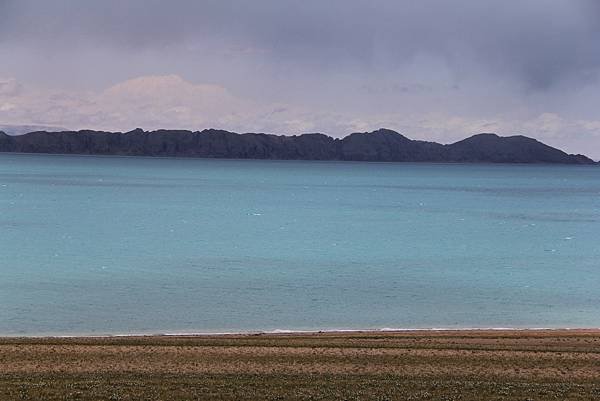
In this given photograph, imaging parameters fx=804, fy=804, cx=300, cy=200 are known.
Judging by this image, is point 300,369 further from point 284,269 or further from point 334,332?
point 284,269

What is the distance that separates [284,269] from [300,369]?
29610 millimetres

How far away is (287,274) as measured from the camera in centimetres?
4759

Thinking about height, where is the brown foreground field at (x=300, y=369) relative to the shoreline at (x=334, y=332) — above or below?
above

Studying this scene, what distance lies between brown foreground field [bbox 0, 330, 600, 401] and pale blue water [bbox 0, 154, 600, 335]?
8619 millimetres

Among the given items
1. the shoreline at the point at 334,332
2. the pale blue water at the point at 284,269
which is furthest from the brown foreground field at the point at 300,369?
the pale blue water at the point at 284,269

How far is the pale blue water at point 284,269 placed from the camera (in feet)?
115

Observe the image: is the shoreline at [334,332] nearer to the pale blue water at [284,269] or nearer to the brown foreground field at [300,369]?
the pale blue water at [284,269]

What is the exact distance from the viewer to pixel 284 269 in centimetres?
4988

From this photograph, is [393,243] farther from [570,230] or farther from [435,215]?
[435,215]

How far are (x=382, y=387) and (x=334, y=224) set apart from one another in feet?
222

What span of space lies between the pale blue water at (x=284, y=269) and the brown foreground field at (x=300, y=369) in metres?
8.62

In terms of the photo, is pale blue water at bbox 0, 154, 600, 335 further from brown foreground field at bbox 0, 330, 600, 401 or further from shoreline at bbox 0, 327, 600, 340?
brown foreground field at bbox 0, 330, 600, 401

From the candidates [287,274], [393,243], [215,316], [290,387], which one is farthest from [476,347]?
[393,243]

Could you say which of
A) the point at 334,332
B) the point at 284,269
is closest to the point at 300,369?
the point at 334,332
